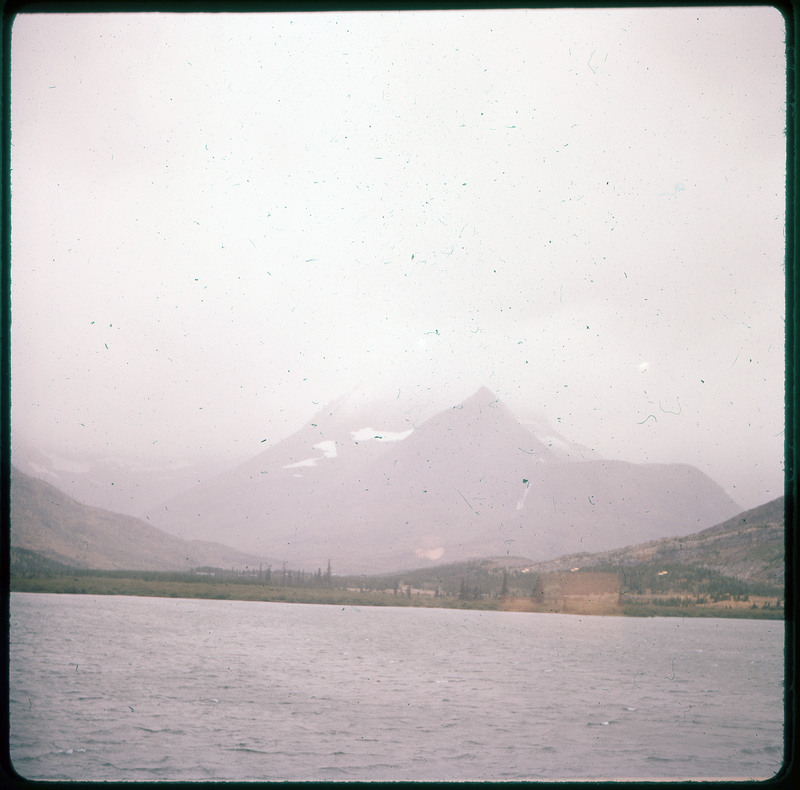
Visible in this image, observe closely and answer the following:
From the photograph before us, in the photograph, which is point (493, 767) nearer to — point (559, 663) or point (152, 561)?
point (559, 663)

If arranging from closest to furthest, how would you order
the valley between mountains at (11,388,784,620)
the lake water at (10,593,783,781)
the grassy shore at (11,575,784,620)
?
the lake water at (10,593,783,781)
the valley between mountains at (11,388,784,620)
the grassy shore at (11,575,784,620)

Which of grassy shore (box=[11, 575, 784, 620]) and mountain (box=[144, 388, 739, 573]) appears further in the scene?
grassy shore (box=[11, 575, 784, 620])

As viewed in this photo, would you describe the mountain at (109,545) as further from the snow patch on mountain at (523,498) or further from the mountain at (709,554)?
the mountain at (709,554)

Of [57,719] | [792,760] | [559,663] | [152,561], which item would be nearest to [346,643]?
[559,663]

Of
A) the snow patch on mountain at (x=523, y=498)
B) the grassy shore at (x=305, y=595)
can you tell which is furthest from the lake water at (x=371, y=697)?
the snow patch on mountain at (x=523, y=498)

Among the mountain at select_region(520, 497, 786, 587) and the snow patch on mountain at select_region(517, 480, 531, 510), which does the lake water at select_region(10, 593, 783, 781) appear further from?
the snow patch on mountain at select_region(517, 480, 531, 510)

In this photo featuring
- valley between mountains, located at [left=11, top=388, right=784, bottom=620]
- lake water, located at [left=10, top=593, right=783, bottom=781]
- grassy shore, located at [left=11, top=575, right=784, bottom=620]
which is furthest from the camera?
grassy shore, located at [left=11, top=575, right=784, bottom=620]

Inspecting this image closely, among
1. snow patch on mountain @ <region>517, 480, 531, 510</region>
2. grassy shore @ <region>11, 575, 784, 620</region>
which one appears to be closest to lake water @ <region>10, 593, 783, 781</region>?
grassy shore @ <region>11, 575, 784, 620</region>
